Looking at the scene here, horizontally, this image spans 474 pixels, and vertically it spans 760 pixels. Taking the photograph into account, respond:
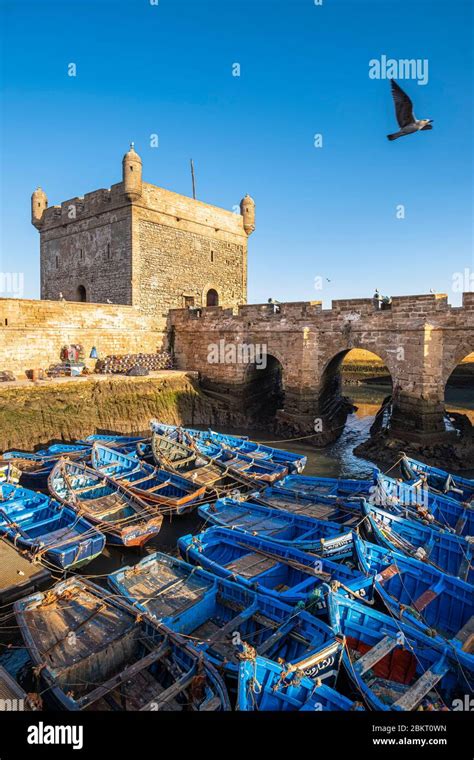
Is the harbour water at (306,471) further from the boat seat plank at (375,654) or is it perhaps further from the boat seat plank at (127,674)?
the boat seat plank at (375,654)

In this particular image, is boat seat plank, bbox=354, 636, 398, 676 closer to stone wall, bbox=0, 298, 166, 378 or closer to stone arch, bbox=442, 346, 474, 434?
stone arch, bbox=442, 346, 474, 434

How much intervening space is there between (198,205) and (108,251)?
6358 millimetres

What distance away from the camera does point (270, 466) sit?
43.1 ft

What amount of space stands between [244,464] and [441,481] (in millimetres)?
5352

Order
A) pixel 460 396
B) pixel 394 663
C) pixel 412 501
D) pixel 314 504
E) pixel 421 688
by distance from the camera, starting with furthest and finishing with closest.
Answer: pixel 460 396 → pixel 314 504 → pixel 412 501 → pixel 394 663 → pixel 421 688

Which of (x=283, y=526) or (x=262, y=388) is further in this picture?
(x=262, y=388)

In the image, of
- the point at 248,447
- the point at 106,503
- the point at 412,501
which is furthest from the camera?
the point at 248,447

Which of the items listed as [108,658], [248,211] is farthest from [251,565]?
[248,211]

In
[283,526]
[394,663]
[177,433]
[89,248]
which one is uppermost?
[89,248]

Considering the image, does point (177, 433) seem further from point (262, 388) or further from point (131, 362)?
point (262, 388)

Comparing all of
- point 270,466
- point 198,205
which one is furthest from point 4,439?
point 198,205

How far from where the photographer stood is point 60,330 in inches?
811
